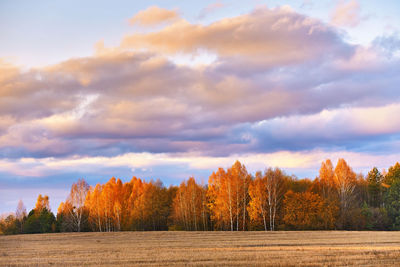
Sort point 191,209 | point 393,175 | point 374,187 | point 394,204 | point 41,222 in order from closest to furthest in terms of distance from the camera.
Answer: point 191,209 < point 394,204 < point 41,222 < point 393,175 < point 374,187

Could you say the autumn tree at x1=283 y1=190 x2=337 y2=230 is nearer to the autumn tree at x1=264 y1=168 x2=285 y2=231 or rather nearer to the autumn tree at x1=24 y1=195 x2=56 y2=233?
the autumn tree at x1=264 y1=168 x2=285 y2=231

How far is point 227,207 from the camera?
3004 inches

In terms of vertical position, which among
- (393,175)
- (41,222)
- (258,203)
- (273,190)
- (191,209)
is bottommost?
(41,222)

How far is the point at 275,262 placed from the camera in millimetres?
25188

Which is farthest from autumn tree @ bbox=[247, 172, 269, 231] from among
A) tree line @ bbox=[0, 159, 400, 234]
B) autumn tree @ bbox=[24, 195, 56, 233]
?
autumn tree @ bbox=[24, 195, 56, 233]

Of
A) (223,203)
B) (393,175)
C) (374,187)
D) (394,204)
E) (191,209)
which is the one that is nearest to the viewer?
(223,203)

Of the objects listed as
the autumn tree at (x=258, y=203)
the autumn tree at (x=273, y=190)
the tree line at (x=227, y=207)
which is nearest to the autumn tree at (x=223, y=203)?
the tree line at (x=227, y=207)

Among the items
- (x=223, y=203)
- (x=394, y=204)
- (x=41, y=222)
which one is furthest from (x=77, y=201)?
(x=394, y=204)

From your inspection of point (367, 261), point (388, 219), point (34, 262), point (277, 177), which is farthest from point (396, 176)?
point (34, 262)

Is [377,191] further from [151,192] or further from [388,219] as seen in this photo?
[151,192]

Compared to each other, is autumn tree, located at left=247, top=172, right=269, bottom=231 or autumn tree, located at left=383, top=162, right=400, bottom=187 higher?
autumn tree, located at left=383, top=162, right=400, bottom=187

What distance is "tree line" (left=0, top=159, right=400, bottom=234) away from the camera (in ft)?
248

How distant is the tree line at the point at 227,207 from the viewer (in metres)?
75.6

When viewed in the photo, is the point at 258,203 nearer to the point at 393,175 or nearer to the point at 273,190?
the point at 273,190
